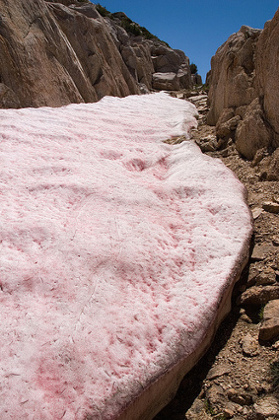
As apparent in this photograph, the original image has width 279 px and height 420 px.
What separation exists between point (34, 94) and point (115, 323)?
26.9 feet

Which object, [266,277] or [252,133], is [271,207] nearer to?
[266,277]

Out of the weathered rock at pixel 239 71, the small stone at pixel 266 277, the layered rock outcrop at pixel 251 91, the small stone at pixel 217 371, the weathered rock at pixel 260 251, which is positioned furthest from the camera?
the weathered rock at pixel 239 71

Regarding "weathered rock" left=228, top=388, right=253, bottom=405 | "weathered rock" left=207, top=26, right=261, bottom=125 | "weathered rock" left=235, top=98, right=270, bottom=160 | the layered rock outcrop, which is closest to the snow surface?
"weathered rock" left=228, top=388, right=253, bottom=405

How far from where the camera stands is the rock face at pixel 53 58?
826 cm

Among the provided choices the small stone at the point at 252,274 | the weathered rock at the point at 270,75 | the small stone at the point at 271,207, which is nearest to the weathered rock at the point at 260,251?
the small stone at the point at 252,274

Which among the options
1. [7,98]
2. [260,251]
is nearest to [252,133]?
[260,251]

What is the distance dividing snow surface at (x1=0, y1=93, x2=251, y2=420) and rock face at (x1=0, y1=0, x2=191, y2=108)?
341cm

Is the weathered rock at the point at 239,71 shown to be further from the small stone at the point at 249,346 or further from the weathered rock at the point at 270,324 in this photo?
the small stone at the point at 249,346

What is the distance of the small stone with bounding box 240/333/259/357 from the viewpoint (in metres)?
2.54

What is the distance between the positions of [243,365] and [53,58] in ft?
35.7

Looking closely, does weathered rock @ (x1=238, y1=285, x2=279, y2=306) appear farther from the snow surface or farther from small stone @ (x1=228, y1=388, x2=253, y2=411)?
small stone @ (x1=228, y1=388, x2=253, y2=411)

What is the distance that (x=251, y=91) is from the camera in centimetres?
652

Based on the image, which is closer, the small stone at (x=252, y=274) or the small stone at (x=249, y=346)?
the small stone at (x=249, y=346)

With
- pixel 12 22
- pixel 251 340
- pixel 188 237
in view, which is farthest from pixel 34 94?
pixel 251 340
